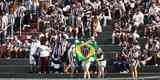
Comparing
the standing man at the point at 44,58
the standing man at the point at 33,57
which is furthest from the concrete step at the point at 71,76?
the standing man at the point at 33,57

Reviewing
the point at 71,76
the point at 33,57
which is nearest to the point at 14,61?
the point at 33,57

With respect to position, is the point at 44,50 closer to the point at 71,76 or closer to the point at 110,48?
the point at 71,76

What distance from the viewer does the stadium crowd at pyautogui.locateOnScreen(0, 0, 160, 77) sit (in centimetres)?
3241

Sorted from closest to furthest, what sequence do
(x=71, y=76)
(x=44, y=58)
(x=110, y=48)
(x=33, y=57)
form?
(x=71, y=76), (x=44, y=58), (x=33, y=57), (x=110, y=48)

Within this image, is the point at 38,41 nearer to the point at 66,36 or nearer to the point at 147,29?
the point at 66,36

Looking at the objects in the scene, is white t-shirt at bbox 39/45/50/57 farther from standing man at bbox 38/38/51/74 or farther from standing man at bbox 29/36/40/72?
standing man at bbox 29/36/40/72

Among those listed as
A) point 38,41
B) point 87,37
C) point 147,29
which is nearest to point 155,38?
point 147,29

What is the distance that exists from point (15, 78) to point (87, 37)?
172 inches

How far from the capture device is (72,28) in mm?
34344

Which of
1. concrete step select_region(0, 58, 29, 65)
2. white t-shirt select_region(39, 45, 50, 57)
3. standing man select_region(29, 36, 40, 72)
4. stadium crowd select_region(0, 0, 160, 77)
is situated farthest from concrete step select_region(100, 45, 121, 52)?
concrete step select_region(0, 58, 29, 65)

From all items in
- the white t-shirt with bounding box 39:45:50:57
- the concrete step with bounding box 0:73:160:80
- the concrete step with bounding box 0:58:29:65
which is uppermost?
the white t-shirt with bounding box 39:45:50:57

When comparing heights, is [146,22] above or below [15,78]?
above

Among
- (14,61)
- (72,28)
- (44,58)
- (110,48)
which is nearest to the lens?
(44,58)

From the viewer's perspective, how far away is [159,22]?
34781 millimetres
